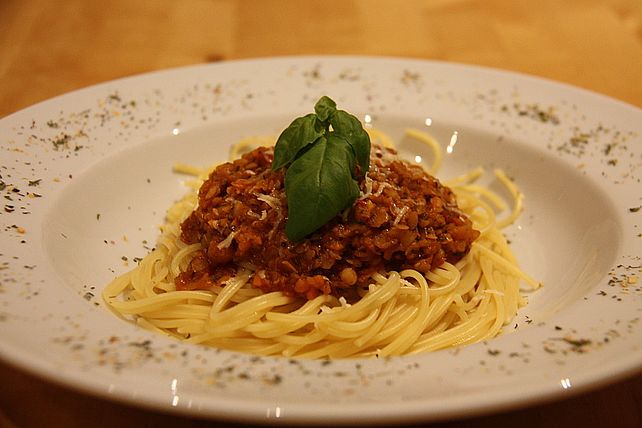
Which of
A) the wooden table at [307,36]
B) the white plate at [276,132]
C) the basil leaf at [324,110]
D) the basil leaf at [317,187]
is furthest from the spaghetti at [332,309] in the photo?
the wooden table at [307,36]

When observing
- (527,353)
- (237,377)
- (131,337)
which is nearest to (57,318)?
(131,337)

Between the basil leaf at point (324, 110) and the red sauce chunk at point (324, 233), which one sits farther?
the basil leaf at point (324, 110)

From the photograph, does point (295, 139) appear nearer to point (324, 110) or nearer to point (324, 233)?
point (324, 110)

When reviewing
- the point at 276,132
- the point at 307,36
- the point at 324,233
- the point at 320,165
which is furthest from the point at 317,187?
the point at 307,36

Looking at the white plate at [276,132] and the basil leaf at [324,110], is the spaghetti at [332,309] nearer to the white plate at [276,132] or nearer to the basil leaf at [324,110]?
the white plate at [276,132]

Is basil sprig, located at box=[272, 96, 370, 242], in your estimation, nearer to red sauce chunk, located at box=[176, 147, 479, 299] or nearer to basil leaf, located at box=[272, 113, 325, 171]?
basil leaf, located at box=[272, 113, 325, 171]

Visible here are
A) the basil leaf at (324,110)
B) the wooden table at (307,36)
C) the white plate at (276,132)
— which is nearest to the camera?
the white plate at (276,132)
